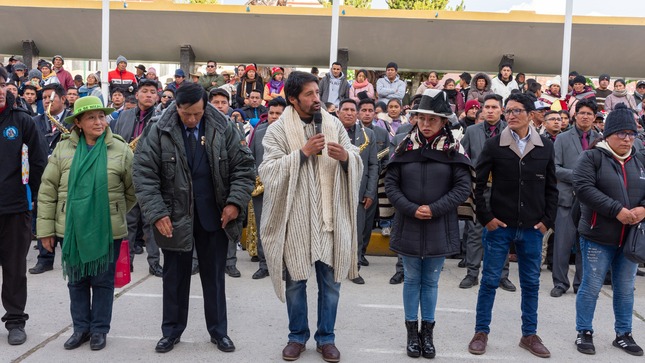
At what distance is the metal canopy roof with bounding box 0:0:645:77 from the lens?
55.6ft

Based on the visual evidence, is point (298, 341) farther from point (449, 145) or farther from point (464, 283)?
point (464, 283)

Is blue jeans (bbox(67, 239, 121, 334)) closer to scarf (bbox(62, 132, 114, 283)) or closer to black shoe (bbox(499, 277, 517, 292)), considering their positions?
scarf (bbox(62, 132, 114, 283))

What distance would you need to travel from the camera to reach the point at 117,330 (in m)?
5.15

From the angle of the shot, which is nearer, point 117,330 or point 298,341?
point 298,341

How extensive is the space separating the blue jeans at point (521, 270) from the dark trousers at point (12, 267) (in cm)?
363

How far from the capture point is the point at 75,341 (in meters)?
4.70

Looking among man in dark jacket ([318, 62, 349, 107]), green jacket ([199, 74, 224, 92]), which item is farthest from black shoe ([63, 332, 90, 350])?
green jacket ([199, 74, 224, 92])

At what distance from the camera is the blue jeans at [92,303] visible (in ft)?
15.6

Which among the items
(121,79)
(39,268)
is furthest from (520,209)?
(121,79)

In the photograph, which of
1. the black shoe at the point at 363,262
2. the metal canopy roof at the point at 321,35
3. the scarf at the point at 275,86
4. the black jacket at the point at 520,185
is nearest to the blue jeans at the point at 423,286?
the black jacket at the point at 520,185

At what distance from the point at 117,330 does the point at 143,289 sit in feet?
4.35

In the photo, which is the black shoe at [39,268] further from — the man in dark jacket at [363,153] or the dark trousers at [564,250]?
the dark trousers at [564,250]

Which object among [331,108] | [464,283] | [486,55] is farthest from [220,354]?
[486,55]

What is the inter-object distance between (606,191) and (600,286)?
766mm
